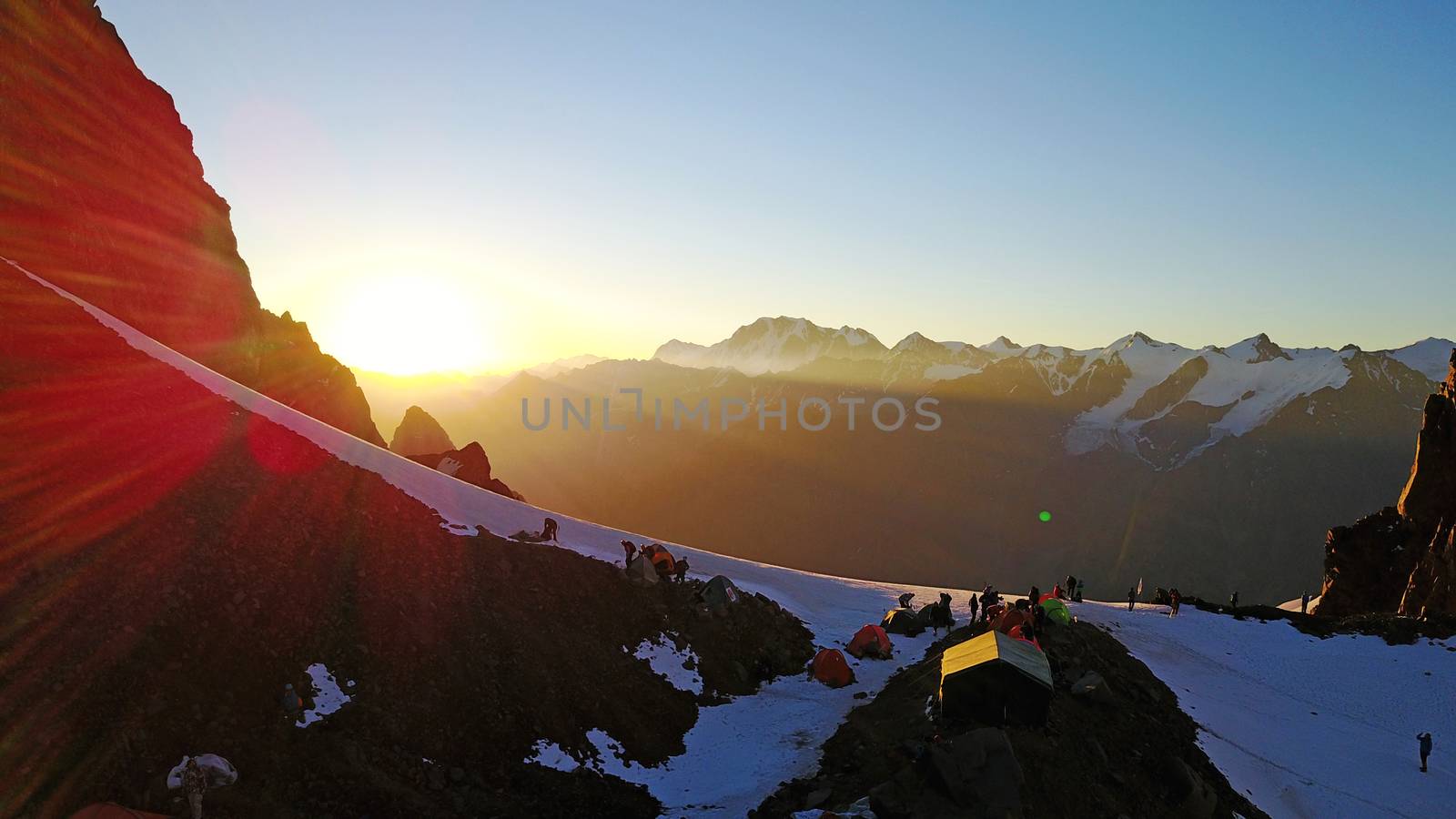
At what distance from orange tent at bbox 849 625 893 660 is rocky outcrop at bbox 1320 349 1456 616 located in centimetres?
4944

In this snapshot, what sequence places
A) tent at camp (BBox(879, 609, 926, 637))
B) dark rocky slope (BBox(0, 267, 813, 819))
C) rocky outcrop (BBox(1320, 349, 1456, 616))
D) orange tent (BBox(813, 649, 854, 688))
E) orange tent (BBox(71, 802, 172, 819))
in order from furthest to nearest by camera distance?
rocky outcrop (BBox(1320, 349, 1456, 616)), tent at camp (BBox(879, 609, 926, 637)), orange tent (BBox(813, 649, 854, 688)), dark rocky slope (BBox(0, 267, 813, 819)), orange tent (BBox(71, 802, 172, 819))

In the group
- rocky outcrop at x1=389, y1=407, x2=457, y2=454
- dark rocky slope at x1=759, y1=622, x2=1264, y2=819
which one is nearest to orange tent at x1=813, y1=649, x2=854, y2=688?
dark rocky slope at x1=759, y1=622, x2=1264, y2=819

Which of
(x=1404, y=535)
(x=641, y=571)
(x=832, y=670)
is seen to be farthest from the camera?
(x=1404, y=535)

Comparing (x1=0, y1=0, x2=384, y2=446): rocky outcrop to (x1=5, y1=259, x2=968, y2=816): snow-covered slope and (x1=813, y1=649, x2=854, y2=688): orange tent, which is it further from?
(x1=813, y1=649, x2=854, y2=688): orange tent

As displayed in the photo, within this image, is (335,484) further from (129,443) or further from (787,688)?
(787,688)

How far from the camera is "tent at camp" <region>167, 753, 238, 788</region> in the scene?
17.5m

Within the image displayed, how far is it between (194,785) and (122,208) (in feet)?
169

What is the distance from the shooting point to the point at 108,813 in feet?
53.4

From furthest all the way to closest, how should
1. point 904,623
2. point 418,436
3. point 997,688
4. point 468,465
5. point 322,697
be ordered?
point 418,436 → point 468,465 → point 904,623 → point 997,688 → point 322,697

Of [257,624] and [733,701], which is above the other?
[257,624]

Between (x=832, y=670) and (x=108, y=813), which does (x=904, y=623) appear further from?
(x=108, y=813)

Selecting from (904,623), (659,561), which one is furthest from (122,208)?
(904,623)

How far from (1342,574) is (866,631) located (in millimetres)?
57195

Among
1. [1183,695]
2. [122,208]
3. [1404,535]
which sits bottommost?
[1183,695]
